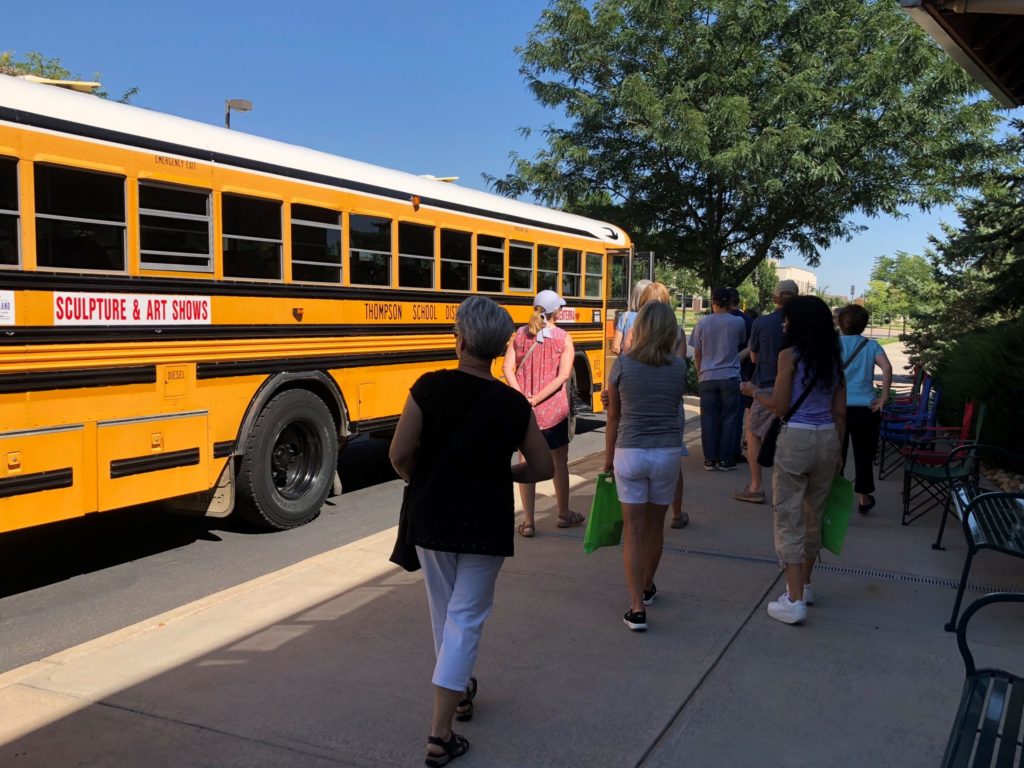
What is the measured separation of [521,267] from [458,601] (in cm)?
727

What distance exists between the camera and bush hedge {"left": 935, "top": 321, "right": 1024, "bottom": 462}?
8.16m

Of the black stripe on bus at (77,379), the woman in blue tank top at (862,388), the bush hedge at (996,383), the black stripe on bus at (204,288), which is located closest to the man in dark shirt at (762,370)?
the woman in blue tank top at (862,388)

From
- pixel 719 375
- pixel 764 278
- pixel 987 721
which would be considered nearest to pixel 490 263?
pixel 719 375

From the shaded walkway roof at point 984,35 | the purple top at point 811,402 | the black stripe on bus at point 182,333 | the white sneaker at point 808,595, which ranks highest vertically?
the shaded walkway roof at point 984,35

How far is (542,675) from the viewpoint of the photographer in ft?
13.0

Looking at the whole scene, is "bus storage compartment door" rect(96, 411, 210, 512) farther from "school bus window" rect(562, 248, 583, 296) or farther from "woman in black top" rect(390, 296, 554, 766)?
"school bus window" rect(562, 248, 583, 296)

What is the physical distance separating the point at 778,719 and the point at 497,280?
6.65 m

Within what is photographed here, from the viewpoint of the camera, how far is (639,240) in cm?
1847

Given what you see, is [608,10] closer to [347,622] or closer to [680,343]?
[680,343]

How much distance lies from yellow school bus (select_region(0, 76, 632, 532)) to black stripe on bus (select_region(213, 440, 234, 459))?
0.01 meters

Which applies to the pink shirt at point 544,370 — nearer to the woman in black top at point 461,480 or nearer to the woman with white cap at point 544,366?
the woman with white cap at point 544,366

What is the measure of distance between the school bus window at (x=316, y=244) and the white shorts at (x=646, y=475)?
3.49m

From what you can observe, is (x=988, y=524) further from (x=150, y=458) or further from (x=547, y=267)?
(x=547, y=267)

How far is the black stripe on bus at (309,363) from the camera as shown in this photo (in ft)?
20.3
